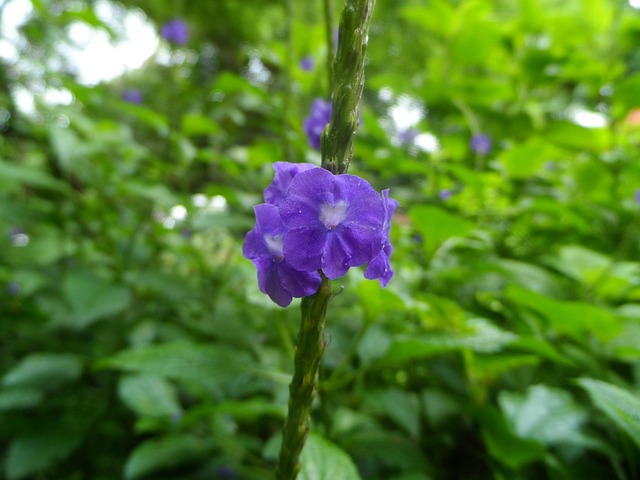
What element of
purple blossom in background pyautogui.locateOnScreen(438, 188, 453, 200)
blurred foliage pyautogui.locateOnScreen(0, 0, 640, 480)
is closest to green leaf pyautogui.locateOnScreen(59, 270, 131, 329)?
blurred foliage pyautogui.locateOnScreen(0, 0, 640, 480)

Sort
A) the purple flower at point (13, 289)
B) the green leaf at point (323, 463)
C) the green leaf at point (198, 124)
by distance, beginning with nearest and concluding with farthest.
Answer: the green leaf at point (323, 463) → the green leaf at point (198, 124) → the purple flower at point (13, 289)

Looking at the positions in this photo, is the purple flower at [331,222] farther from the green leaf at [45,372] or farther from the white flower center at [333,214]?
the green leaf at [45,372]

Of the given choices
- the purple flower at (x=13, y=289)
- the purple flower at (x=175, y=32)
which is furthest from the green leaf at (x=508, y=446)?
the purple flower at (x=175, y=32)

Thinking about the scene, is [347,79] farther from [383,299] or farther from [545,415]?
[545,415]

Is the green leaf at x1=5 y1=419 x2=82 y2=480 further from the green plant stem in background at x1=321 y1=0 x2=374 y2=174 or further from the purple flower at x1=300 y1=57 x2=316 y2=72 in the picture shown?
the green plant stem in background at x1=321 y1=0 x2=374 y2=174

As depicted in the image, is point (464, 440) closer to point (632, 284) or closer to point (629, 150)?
point (632, 284)

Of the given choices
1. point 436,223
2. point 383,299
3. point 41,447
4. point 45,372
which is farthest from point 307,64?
point 41,447

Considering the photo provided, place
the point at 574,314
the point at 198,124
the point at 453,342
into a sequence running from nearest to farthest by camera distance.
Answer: the point at 453,342 → the point at 574,314 → the point at 198,124
